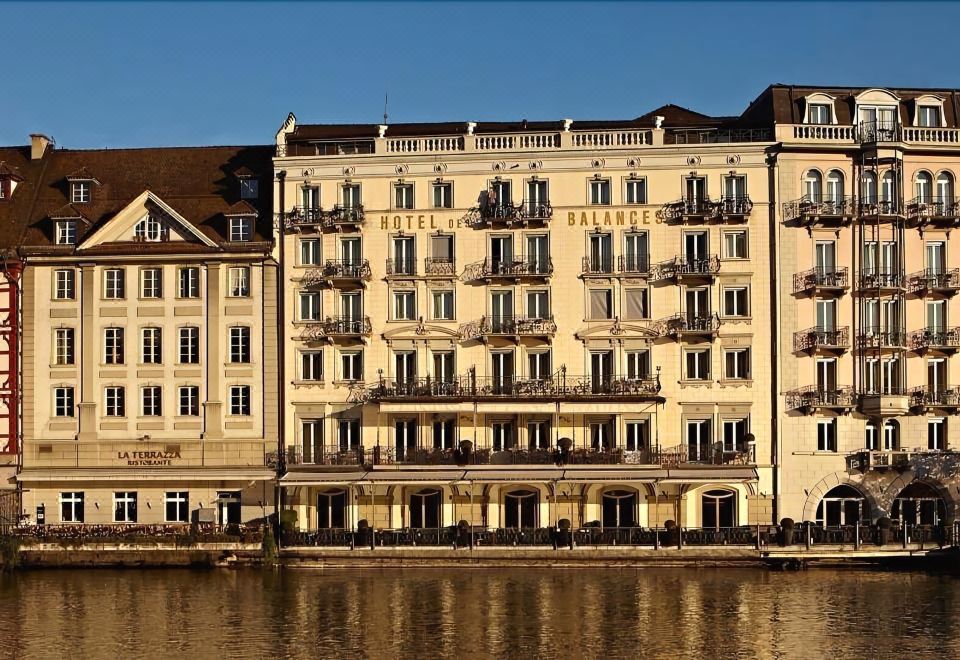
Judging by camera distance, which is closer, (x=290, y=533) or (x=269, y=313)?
(x=290, y=533)

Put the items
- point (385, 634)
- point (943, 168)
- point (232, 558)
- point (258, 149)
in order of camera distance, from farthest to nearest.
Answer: point (258, 149) < point (943, 168) < point (232, 558) < point (385, 634)

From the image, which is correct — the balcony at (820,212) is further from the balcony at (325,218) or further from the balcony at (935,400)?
the balcony at (325,218)

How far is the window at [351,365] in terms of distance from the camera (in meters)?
76.6

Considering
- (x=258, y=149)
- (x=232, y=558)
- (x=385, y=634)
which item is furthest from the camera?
(x=258, y=149)

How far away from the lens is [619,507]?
74562mm

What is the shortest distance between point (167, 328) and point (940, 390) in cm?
3977

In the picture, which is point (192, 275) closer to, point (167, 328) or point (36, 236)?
point (167, 328)

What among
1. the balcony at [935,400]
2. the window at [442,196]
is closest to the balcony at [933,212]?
the balcony at [935,400]

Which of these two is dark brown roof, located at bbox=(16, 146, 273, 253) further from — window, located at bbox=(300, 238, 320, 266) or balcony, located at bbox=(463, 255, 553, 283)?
balcony, located at bbox=(463, 255, 553, 283)

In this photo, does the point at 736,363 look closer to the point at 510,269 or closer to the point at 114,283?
the point at 510,269

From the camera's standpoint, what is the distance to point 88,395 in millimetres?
77000

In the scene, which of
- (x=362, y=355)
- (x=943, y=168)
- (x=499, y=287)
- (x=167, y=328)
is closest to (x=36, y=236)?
(x=167, y=328)

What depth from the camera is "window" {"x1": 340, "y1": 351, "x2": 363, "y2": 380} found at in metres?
76.6

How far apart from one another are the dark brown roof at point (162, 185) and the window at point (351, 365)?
7.23 metres
